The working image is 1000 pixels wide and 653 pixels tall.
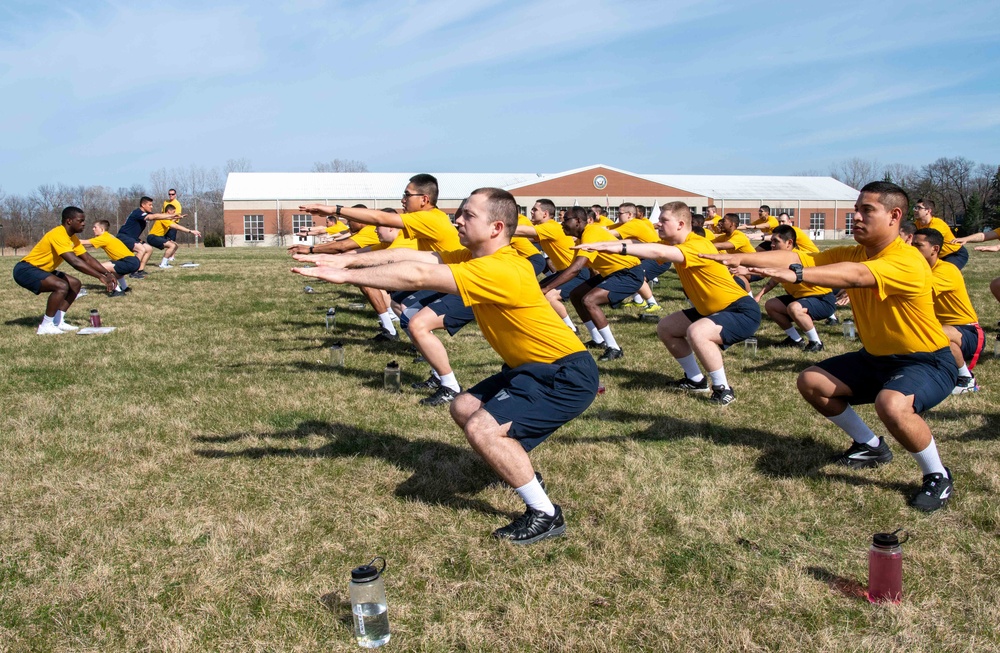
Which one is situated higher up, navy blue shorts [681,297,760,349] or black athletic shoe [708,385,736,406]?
navy blue shorts [681,297,760,349]

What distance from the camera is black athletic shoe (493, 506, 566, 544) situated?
4.42 metres

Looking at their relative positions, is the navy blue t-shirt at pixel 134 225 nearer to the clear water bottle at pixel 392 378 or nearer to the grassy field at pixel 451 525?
the grassy field at pixel 451 525

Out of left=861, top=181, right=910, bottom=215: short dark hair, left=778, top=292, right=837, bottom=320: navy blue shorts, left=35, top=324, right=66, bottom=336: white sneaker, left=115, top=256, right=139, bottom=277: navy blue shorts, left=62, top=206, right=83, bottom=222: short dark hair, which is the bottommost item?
left=35, top=324, right=66, bottom=336: white sneaker

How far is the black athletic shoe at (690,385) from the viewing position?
8227 mm

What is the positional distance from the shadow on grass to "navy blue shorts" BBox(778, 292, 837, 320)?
6.45 meters

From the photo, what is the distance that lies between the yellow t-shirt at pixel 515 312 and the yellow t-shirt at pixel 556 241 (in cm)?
607

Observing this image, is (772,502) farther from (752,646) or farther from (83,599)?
(83,599)

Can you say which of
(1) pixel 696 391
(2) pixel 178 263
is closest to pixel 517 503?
(1) pixel 696 391

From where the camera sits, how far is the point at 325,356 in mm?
10086

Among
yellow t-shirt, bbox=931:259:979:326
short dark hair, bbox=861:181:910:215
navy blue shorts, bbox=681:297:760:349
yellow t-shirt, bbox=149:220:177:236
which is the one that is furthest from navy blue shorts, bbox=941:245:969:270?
yellow t-shirt, bbox=149:220:177:236

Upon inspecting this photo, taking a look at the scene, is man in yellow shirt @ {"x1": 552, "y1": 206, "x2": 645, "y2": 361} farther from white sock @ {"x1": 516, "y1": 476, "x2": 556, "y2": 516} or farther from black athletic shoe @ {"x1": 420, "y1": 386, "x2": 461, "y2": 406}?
white sock @ {"x1": 516, "y1": 476, "x2": 556, "y2": 516}

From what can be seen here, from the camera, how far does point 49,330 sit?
39.1 ft

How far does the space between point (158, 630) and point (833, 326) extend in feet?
37.8

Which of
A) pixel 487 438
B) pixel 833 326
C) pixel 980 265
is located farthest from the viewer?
pixel 980 265
